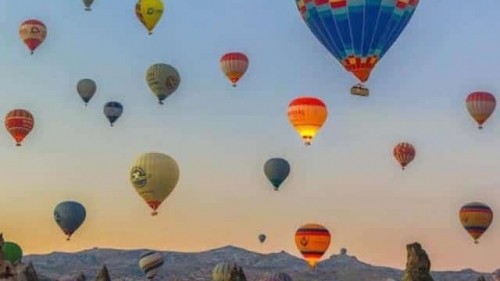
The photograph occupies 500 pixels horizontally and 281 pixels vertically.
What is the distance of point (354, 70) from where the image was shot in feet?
192

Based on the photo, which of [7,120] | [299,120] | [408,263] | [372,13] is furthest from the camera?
[7,120]

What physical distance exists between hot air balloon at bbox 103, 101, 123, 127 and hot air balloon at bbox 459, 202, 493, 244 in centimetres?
3540

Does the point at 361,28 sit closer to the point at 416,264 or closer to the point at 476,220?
the point at 416,264

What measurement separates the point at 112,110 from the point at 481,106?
36.5 metres

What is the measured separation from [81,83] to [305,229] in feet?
98.0

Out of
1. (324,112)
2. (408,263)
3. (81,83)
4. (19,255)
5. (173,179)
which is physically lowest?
(408,263)

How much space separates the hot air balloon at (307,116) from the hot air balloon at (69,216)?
97.8 ft

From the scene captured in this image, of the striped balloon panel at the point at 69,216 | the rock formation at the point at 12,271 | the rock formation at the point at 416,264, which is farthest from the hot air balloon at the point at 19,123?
the rock formation at the point at 416,264

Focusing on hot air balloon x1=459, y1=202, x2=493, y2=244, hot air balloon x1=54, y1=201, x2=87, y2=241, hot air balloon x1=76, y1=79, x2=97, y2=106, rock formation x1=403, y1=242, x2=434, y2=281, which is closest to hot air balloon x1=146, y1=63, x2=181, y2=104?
hot air balloon x1=76, y1=79, x2=97, y2=106

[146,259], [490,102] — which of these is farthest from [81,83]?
[490,102]

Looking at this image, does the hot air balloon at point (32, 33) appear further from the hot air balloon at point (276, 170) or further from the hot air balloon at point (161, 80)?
the hot air balloon at point (276, 170)

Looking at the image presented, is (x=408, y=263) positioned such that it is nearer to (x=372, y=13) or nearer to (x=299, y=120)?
(x=372, y=13)

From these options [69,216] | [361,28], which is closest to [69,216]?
[69,216]

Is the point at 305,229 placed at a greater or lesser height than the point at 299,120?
lesser
